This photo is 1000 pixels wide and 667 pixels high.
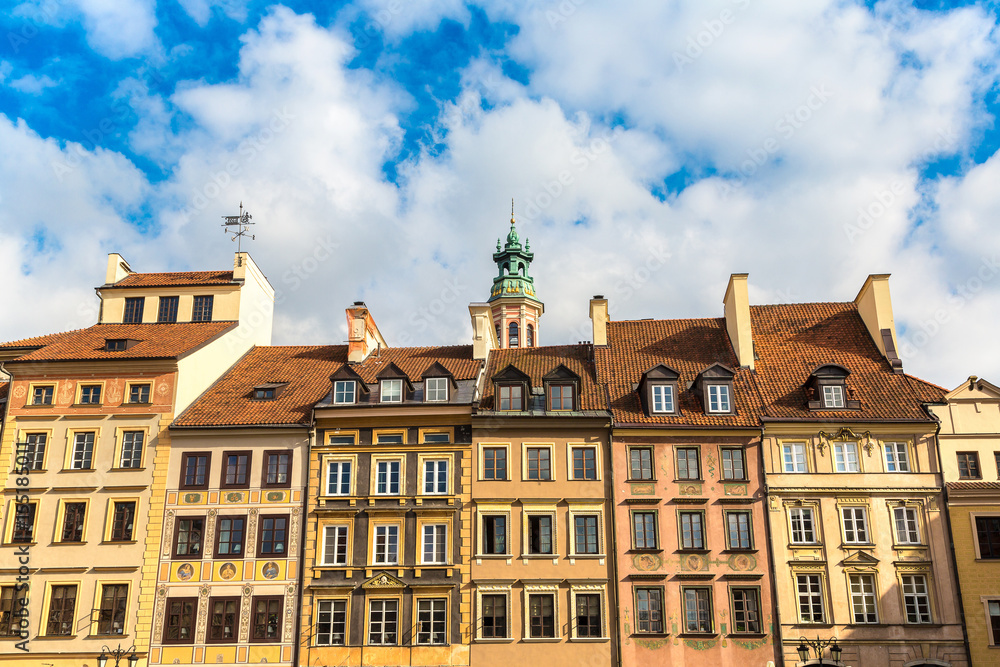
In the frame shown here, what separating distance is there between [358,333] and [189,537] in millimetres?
12182

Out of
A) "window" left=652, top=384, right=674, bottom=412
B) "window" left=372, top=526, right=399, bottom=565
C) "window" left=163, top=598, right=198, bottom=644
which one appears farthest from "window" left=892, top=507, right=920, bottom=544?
"window" left=163, top=598, right=198, bottom=644

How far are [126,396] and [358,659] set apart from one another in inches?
569

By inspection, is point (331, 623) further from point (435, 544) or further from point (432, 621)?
point (435, 544)

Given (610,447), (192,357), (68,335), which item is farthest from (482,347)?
(68,335)

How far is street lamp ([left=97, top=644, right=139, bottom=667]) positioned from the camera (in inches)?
1374

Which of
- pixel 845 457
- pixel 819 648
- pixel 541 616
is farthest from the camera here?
pixel 845 457

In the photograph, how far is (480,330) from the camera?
140 feet

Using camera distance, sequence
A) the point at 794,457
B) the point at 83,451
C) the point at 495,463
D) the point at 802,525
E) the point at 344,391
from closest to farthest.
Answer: the point at 802,525 → the point at 794,457 → the point at 495,463 → the point at 83,451 → the point at 344,391

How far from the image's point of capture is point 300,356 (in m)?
44.8

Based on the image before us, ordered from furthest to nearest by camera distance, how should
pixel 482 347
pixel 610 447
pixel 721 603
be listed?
pixel 482 347, pixel 610 447, pixel 721 603

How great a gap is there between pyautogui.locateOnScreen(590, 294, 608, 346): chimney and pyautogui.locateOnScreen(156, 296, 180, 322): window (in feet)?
65.4

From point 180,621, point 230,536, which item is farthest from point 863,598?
point 180,621

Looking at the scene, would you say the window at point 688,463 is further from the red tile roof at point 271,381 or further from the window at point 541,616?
the red tile roof at point 271,381

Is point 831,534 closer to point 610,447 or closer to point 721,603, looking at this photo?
point 721,603
